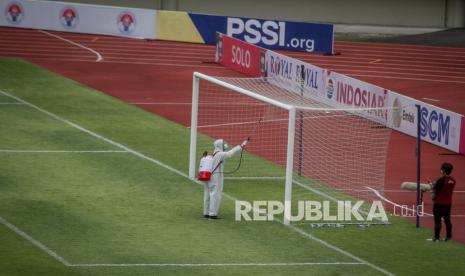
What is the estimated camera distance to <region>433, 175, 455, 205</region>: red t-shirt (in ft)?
71.4

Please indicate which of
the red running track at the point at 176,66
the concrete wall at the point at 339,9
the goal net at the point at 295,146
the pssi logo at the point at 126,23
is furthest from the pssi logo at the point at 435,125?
the concrete wall at the point at 339,9

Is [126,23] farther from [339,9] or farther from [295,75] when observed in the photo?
[295,75]

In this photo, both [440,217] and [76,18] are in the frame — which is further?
[76,18]

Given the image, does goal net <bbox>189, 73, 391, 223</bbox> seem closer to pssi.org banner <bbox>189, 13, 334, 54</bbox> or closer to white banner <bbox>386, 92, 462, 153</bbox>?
white banner <bbox>386, 92, 462, 153</bbox>

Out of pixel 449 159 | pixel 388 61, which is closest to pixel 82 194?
pixel 449 159

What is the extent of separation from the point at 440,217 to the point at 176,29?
30.0m

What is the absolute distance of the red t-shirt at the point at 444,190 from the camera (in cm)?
2175

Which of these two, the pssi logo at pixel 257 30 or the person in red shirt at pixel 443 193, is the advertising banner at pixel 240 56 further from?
the person in red shirt at pixel 443 193

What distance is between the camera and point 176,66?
150ft

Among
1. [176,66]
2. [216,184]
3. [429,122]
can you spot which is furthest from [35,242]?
[176,66]

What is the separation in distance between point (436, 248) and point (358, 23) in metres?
39.8

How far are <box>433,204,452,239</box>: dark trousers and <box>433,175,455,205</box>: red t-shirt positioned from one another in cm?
9

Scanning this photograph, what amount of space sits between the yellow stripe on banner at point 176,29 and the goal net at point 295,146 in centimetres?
1429

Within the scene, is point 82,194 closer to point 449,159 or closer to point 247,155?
point 247,155
